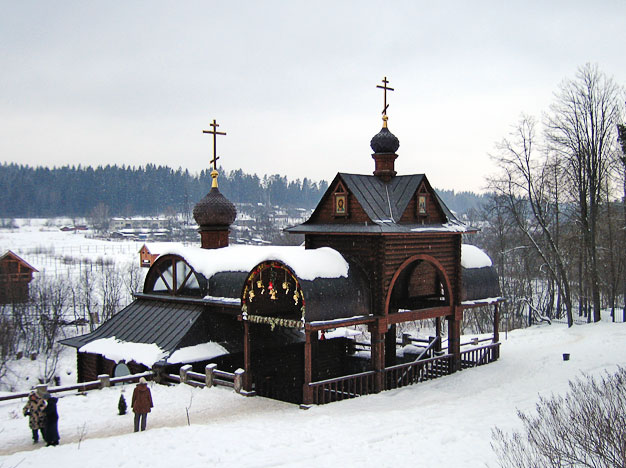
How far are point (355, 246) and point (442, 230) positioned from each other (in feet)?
9.92

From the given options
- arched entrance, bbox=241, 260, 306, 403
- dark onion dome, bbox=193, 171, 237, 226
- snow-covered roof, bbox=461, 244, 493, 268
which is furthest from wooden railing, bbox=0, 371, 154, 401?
snow-covered roof, bbox=461, 244, 493, 268

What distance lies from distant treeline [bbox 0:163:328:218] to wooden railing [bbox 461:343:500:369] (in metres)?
97.4

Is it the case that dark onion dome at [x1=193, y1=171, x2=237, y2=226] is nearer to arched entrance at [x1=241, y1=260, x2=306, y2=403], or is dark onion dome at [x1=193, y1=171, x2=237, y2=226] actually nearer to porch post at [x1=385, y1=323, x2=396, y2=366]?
arched entrance at [x1=241, y1=260, x2=306, y2=403]

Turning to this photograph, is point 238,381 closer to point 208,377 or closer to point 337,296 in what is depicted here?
point 208,377

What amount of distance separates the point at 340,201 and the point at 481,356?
28.1 ft

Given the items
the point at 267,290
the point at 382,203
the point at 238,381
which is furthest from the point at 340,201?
the point at 238,381

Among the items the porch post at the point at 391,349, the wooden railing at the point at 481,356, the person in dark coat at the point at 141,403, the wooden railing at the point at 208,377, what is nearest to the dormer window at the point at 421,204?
the porch post at the point at 391,349

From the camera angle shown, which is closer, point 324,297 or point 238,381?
point 324,297

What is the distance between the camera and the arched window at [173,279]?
68.8ft

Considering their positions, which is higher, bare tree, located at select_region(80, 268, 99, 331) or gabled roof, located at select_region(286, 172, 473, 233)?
gabled roof, located at select_region(286, 172, 473, 233)

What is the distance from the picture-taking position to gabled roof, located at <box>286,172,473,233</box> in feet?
55.9

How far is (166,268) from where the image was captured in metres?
22.0

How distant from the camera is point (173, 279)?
21.5m

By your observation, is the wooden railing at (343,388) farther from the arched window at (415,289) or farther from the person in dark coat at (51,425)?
the person in dark coat at (51,425)
